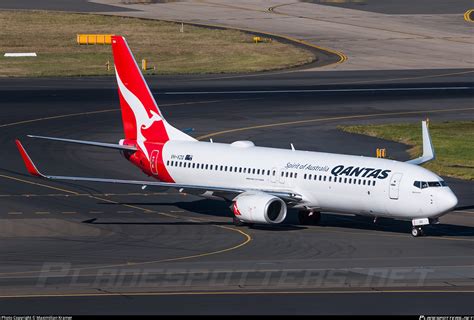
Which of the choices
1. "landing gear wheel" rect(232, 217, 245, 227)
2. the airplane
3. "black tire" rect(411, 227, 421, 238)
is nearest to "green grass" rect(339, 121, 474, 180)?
the airplane

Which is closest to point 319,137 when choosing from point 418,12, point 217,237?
point 217,237

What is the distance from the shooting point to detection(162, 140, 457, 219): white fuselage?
62.2 meters

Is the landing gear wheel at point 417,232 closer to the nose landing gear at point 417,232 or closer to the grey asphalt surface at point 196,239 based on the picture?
the nose landing gear at point 417,232

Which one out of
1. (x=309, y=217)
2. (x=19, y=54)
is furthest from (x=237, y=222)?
(x=19, y=54)

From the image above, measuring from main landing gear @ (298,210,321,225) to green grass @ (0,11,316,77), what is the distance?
2877 inches

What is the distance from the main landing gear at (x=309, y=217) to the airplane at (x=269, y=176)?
22 millimetres

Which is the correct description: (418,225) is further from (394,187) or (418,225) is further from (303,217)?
(303,217)

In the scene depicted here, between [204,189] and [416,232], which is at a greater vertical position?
[204,189]

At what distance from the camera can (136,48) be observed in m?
155

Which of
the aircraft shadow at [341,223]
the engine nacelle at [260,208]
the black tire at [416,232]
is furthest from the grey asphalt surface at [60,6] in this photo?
the black tire at [416,232]

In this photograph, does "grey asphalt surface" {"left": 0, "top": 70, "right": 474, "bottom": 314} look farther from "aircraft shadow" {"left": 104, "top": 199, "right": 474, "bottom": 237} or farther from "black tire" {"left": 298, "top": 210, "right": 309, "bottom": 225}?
"black tire" {"left": 298, "top": 210, "right": 309, "bottom": 225}

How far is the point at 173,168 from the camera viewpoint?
70.9 m

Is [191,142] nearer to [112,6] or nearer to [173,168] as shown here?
[173,168]

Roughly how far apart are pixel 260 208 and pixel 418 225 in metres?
8.10
